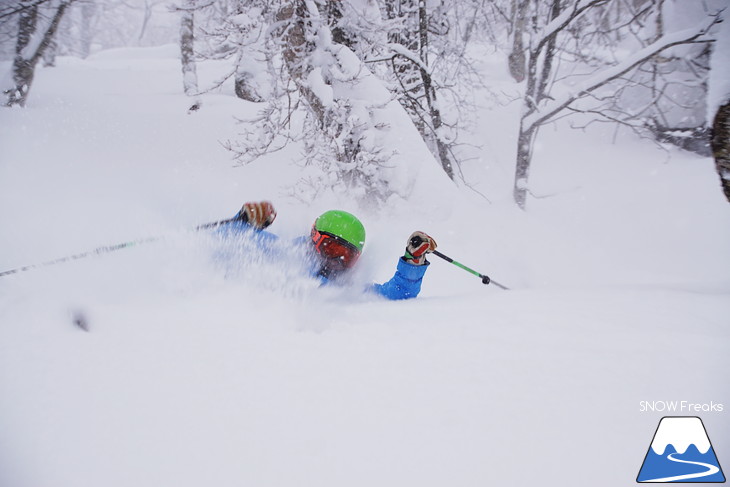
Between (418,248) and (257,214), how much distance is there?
5.74ft

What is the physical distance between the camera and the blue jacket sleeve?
10.3 feet

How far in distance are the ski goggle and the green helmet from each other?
37 mm

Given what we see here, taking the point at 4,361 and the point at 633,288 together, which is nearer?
the point at 4,361

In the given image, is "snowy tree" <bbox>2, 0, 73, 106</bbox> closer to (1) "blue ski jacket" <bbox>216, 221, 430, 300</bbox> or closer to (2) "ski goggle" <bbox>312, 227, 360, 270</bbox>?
(1) "blue ski jacket" <bbox>216, 221, 430, 300</bbox>

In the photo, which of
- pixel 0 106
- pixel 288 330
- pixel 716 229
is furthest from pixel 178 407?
pixel 0 106

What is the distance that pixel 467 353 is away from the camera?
1.73m

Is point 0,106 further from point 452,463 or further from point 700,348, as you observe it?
point 700,348

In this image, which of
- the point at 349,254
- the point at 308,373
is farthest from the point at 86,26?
the point at 308,373

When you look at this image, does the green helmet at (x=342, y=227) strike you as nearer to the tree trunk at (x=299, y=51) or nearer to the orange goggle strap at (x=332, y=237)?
the orange goggle strap at (x=332, y=237)

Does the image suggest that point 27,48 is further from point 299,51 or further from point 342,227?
point 342,227

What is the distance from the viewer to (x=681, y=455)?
1317 mm

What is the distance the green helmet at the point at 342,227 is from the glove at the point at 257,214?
768mm

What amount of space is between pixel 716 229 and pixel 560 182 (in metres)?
3.42

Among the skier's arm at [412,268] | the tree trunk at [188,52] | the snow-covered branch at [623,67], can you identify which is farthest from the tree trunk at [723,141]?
the tree trunk at [188,52]
